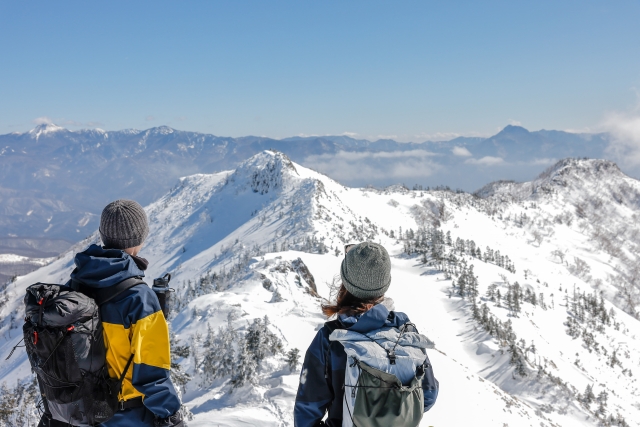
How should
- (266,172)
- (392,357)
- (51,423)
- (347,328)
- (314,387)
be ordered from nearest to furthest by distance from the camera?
(392,357) → (347,328) → (314,387) → (51,423) → (266,172)

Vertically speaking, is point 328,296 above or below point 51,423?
below

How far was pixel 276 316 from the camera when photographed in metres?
28.4

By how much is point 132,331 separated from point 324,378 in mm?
2204

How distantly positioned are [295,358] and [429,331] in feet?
105

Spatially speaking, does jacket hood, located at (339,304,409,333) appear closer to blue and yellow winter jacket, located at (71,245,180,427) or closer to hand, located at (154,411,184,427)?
blue and yellow winter jacket, located at (71,245,180,427)

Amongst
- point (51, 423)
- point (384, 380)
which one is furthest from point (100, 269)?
point (384, 380)

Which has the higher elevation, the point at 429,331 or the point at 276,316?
the point at 276,316

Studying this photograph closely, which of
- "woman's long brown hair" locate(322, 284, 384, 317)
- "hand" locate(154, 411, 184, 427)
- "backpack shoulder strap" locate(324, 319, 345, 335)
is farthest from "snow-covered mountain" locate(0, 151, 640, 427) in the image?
"backpack shoulder strap" locate(324, 319, 345, 335)

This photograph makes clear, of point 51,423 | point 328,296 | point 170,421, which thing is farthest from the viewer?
point 328,296

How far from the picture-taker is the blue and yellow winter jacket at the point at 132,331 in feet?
14.1

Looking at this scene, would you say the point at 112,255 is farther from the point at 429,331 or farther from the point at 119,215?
the point at 429,331

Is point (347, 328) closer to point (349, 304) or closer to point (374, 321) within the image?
point (374, 321)

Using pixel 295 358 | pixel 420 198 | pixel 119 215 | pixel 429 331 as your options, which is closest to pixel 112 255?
pixel 119 215

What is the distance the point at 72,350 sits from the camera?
419 centimetres
